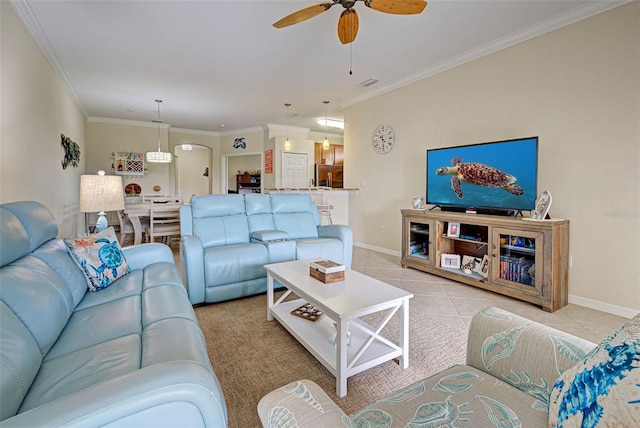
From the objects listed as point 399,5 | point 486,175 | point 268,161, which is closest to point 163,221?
point 268,161

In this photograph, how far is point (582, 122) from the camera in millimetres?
2699

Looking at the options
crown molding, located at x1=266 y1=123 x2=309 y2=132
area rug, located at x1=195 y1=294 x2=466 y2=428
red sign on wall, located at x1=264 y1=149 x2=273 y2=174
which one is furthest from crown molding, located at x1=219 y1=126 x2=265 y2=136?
area rug, located at x1=195 y1=294 x2=466 y2=428

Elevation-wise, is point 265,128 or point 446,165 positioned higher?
point 265,128

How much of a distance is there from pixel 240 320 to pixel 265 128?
6068 millimetres

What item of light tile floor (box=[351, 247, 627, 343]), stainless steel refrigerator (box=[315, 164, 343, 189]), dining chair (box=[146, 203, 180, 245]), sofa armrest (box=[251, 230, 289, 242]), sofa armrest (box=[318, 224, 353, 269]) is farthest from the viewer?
stainless steel refrigerator (box=[315, 164, 343, 189])

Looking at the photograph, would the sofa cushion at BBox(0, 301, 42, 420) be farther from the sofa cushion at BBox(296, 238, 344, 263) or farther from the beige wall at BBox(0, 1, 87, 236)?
the sofa cushion at BBox(296, 238, 344, 263)

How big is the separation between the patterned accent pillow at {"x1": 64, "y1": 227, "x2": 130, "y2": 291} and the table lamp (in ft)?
3.30

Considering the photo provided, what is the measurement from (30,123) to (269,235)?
2.44 meters

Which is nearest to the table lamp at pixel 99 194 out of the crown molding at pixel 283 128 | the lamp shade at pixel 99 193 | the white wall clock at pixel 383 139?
the lamp shade at pixel 99 193

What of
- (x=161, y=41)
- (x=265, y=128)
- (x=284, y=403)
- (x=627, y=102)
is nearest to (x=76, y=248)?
(x=284, y=403)

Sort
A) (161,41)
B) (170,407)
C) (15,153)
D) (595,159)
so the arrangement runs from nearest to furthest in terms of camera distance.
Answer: (170,407), (15,153), (595,159), (161,41)

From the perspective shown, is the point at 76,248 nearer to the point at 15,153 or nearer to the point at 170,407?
the point at 15,153

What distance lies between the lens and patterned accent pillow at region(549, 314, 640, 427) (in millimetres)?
491

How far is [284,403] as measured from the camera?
757mm
